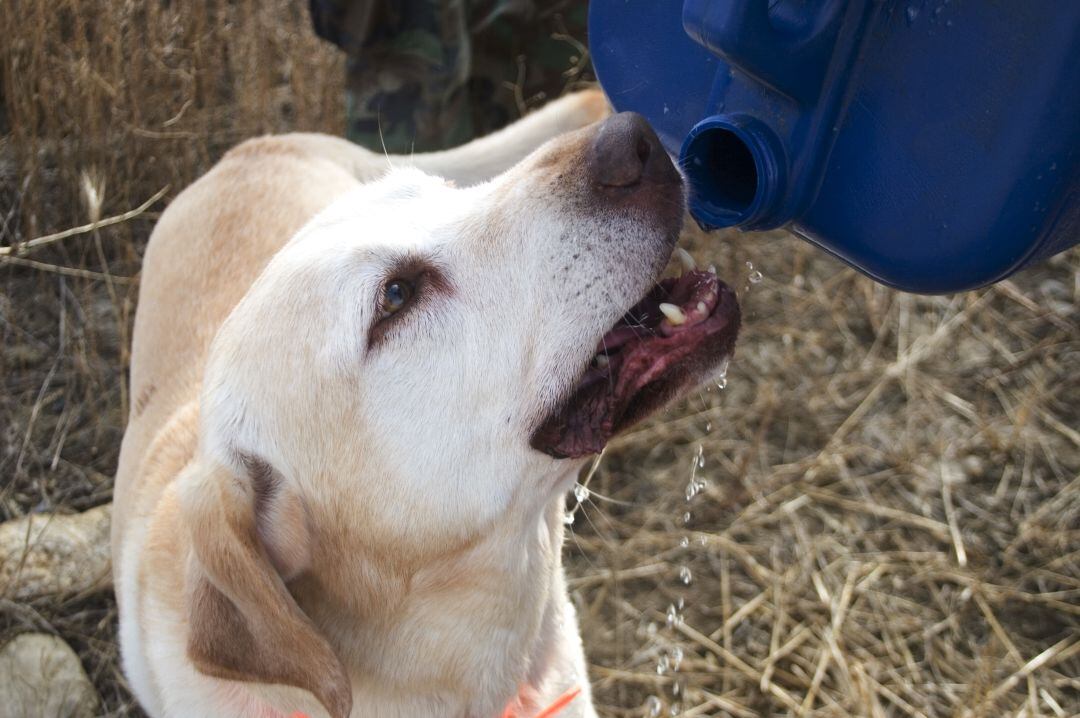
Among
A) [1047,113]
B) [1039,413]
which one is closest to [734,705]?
[1039,413]

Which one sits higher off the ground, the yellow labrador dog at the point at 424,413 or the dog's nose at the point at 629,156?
the dog's nose at the point at 629,156

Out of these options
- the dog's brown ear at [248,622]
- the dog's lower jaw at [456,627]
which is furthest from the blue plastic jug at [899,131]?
the dog's brown ear at [248,622]

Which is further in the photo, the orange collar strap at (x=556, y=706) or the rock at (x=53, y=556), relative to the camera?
the rock at (x=53, y=556)

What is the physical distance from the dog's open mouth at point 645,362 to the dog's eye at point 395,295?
13.2 inches

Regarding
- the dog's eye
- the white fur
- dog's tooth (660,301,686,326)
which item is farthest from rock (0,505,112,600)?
dog's tooth (660,301,686,326)

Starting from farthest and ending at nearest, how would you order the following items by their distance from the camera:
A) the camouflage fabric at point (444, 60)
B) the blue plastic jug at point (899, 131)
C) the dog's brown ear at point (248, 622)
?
the camouflage fabric at point (444, 60) → the dog's brown ear at point (248, 622) → the blue plastic jug at point (899, 131)

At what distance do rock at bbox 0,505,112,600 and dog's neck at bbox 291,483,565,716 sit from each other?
4.97 feet

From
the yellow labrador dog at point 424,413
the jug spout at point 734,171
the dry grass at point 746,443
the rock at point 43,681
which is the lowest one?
the rock at point 43,681

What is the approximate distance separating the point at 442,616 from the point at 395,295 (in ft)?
2.08

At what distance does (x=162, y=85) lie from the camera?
394 cm

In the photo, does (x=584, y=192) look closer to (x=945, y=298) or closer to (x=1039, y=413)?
(x=1039, y=413)

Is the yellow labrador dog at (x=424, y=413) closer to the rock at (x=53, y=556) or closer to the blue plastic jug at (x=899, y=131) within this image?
the blue plastic jug at (x=899, y=131)

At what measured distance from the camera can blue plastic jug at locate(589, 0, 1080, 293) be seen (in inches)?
63.2

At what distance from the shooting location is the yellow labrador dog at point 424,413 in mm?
1836
